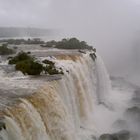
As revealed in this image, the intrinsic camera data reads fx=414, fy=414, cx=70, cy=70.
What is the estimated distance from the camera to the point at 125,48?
64.4 meters

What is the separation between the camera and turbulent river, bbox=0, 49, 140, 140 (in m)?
15.1

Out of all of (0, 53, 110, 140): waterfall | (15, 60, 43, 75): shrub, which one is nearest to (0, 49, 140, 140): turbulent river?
(0, 53, 110, 140): waterfall

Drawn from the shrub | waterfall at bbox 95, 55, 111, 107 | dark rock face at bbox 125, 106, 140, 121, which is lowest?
dark rock face at bbox 125, 106, 140, 121

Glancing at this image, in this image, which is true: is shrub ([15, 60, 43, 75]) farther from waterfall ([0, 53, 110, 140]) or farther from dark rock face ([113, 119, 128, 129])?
dark rock face ([113, 119, 128, 129])

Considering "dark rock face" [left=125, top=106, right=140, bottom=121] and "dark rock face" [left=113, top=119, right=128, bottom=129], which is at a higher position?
"dark rock face" [left=125, top=106, right=140, bottom=121]

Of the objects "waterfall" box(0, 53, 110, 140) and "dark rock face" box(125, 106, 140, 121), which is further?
"dark rock face" box(125, 106, 140, 121)

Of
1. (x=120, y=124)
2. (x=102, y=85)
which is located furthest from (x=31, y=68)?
(x=102, y=85)

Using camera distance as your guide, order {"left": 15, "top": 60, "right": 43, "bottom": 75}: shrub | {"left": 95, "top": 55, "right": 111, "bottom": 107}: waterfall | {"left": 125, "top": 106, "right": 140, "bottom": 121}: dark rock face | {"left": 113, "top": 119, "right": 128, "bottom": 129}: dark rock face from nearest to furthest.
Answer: {"left": 15, "top": 60, "right": 43, "bottom": 75}: shrub
{"left": 113, "top": 119, "right": 128, "bottom": 129}: dark rock face
{"left": 125, "top": 106, "right": 140, "bottom": 121}: dark rock face
{"left": 95, "top": 55, "right": 111, "bottom": 107}: waterfall

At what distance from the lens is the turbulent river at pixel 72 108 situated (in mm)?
15070

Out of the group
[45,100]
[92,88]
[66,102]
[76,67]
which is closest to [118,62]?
[92,88]

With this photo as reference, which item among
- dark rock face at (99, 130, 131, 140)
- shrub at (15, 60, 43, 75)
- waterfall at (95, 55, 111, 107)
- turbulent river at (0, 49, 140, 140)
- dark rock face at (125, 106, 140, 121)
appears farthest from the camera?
waterfall at (95, 55, 111, 107)

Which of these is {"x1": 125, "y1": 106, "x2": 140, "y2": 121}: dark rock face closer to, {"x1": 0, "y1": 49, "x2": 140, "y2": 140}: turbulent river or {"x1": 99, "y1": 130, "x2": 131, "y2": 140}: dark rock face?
{"x1": 0, "y1": 49, "x2": 140, "y2": 140}: turbulent river

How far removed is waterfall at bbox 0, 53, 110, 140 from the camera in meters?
14.7

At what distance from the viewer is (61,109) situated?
729 inches
